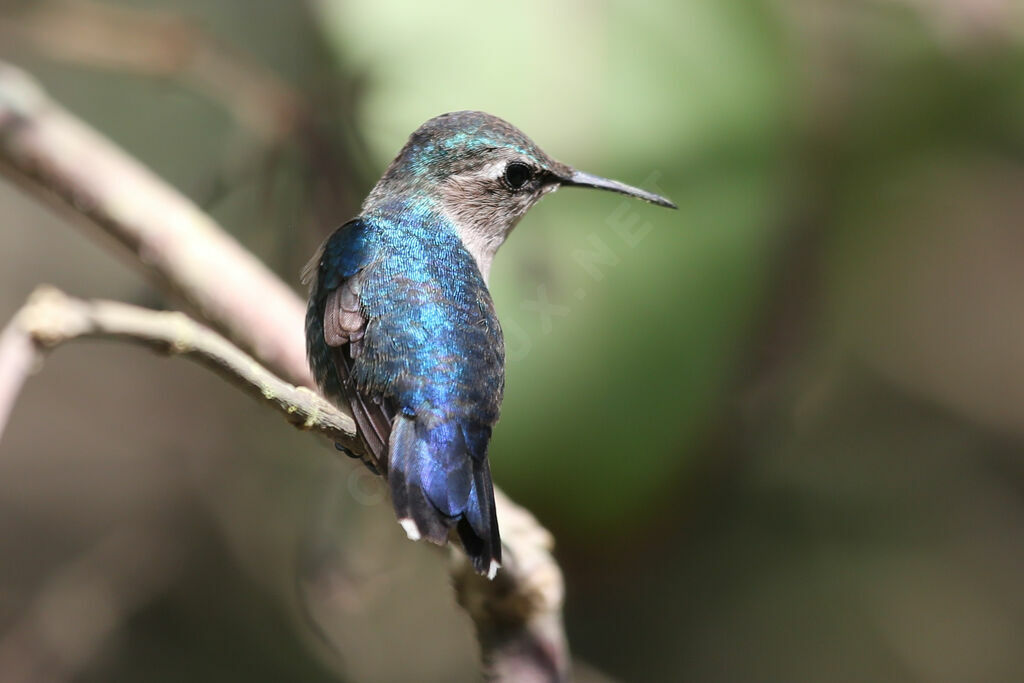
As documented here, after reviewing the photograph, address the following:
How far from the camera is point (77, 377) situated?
2961mm

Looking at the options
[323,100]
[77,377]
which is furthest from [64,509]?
[323,100]

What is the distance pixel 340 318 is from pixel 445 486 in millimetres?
294

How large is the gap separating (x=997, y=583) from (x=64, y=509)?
220 centimetres

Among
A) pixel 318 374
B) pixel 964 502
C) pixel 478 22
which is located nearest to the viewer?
pixel 318 374

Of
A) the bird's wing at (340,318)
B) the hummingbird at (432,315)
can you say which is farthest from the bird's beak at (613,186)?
the bird's wing at (340,318)

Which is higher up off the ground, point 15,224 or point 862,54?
point 862,54

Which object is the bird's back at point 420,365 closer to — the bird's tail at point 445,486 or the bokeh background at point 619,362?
the bird's tail at point 445,486

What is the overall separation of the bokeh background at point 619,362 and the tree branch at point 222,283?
25 cm

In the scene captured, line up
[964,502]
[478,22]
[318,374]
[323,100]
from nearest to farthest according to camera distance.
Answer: [318,374]
[478,22]
[323,100]
[964,502]

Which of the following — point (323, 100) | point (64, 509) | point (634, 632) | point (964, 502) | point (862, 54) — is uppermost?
point (862, 54)

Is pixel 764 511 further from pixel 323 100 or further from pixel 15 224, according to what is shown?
pixel 15 224

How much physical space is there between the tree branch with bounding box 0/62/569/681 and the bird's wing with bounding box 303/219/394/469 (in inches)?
2.8

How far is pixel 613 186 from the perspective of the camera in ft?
4.66

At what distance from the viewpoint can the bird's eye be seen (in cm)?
153
